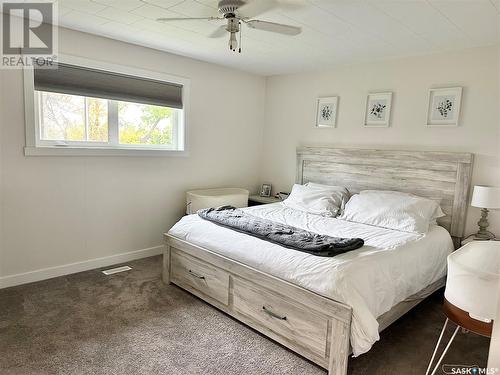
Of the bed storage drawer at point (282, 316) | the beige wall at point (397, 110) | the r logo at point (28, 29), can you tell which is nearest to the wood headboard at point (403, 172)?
the beige wall at point (397, 110)

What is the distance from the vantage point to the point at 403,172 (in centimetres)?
358

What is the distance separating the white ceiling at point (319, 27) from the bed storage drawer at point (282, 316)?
2.04 metres

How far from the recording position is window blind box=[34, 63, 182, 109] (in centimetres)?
308

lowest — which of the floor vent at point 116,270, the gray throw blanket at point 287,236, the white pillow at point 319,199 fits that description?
the floor vent at point 116,270

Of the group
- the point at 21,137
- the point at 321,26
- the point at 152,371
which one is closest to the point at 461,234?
the point at 321,26

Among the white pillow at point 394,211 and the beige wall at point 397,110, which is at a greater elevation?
the beige wall at point 397,110

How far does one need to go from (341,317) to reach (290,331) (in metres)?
0.44

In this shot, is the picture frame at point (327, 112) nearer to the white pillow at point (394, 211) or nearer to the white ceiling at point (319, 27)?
the white ceiling at point (319, 27)

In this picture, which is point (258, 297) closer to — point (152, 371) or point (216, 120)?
point (152, 371)

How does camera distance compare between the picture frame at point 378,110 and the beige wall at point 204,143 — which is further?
the picture frame at point 378,110

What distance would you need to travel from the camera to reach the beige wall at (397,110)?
311 cm

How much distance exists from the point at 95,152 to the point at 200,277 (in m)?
1.68

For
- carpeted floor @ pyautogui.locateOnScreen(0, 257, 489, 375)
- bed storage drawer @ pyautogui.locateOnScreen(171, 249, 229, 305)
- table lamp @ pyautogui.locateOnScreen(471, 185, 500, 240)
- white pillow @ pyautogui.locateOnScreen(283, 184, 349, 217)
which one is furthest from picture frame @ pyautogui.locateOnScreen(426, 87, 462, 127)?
bed storage drawer @ pyautogui.locateOnScreen(171, 249, 229, 305)

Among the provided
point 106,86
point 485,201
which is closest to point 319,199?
point 485,201
